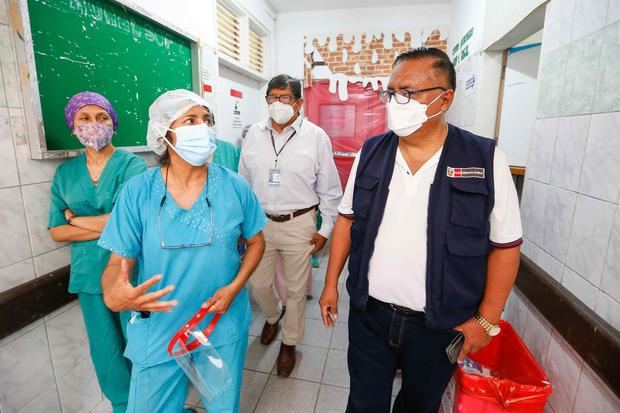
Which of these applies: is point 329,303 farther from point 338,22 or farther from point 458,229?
point 338,22

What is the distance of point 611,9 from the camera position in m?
1.13

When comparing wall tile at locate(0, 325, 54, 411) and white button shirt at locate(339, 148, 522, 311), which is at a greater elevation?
white button shirt at locate(339, 148, 522, 311)

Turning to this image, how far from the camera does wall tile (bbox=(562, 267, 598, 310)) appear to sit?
3.88 ft

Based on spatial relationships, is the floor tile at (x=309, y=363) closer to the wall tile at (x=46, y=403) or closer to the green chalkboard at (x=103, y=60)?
the wall tile at (x=46, y=403)

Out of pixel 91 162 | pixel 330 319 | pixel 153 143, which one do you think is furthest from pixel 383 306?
pixel 91 162

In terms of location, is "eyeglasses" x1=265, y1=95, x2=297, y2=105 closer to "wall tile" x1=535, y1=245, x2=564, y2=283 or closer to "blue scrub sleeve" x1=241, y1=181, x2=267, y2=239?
"blue scrub sleeve" x1=241, y1=181, x2=267, y2=239

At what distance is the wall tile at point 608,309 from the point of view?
1.06 m

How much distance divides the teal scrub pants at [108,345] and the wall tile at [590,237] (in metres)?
1.96

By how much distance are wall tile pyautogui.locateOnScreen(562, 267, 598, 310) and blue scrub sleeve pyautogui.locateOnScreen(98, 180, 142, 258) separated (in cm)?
163

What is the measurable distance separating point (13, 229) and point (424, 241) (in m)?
1.64

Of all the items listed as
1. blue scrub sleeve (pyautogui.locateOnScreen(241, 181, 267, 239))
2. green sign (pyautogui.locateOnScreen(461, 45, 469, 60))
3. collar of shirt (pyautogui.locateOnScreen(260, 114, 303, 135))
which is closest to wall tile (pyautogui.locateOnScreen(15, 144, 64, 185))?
blue scrub sleeve (pyautogui.locateOnScreen(241, 181, 267, 239))

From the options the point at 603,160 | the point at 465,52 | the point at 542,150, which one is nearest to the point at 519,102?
the point at 465,52

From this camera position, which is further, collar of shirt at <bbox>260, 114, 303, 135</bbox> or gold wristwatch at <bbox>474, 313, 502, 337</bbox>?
collar of shirt at <bbox>260, 114, 303, 135</bbox>

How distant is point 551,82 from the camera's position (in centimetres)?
152
